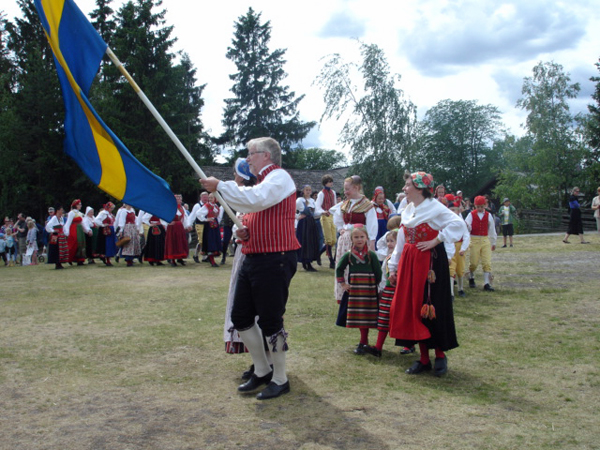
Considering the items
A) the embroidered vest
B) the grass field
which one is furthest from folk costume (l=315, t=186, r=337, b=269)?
the embroidered vest

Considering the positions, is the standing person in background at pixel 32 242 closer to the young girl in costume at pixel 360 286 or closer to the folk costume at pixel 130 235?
the folk costume at pixel 130 235

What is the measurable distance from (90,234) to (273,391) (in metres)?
14.4

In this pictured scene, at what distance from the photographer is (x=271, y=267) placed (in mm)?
4309

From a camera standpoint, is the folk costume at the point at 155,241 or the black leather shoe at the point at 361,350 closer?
the black leather shoe at the point at 361,350

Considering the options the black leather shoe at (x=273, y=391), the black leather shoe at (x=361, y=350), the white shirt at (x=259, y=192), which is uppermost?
the white shirt at (x=259, y=192)

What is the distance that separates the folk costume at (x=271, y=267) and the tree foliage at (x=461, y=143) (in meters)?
59.9

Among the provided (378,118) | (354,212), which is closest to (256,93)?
(378,118)

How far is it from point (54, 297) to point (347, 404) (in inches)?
288

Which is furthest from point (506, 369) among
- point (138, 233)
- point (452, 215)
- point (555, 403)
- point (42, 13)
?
point (138, 233)

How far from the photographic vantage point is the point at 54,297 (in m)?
9.89

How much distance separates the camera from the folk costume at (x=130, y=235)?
16.8m

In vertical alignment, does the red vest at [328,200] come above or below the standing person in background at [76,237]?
above

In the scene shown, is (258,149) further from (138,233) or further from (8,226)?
(8,226)

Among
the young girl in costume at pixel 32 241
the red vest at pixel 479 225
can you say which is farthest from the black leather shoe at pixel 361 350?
the young girl in costume at pixel 32 241
